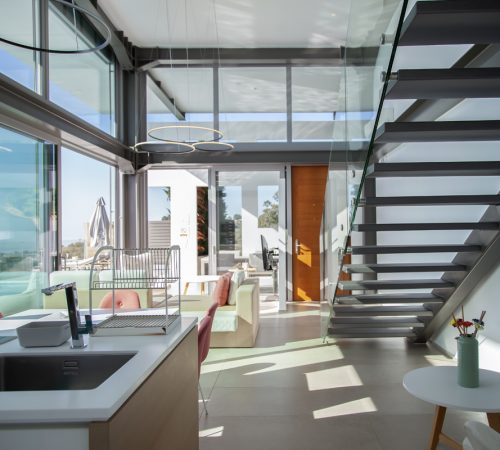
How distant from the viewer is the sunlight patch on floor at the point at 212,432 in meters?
3.15

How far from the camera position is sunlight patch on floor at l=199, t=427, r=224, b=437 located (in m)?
3.15

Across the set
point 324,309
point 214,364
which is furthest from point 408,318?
point 214,364

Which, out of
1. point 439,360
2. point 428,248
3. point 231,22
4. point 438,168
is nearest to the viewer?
point 438,168

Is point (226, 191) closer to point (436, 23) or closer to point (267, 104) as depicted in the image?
point (267, 104)

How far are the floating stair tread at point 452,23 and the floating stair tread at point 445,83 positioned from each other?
0.52 feet

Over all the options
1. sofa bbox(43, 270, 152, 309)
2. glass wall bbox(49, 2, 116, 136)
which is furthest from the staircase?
glass wall bbox(49, 2, 116, 136)

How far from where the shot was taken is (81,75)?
21.5ft

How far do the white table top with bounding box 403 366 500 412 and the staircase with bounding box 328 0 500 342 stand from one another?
1.32 m

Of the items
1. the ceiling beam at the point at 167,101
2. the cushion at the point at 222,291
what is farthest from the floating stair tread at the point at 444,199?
the ceiling beam at the point at 167,101

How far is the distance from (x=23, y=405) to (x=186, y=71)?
7.93 metres

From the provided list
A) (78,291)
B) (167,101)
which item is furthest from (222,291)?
(167,101)

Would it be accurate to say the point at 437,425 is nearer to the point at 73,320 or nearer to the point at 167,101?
the point at 73,320

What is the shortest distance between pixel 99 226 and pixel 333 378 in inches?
175

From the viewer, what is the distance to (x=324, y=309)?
220 inches
